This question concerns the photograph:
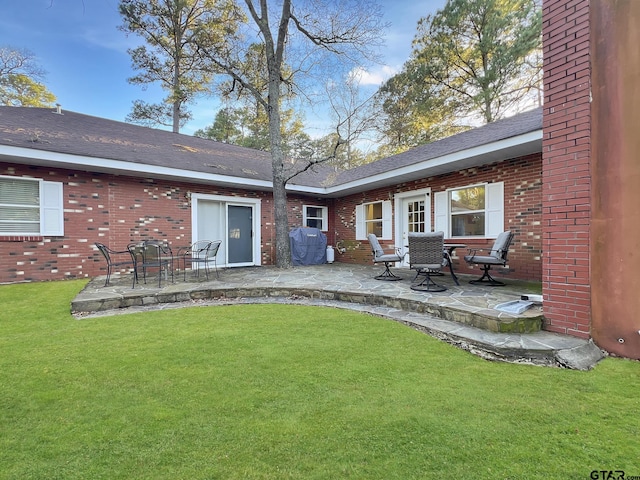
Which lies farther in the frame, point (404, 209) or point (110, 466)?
point (404, 209)

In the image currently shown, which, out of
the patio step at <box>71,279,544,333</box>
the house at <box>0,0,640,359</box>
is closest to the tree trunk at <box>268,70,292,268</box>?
the house at <box>0,0,640,359</box>

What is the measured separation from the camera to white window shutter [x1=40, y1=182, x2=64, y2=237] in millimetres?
6242

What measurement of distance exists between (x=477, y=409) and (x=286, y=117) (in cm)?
1720

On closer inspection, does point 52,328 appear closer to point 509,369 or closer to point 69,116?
point 509,369

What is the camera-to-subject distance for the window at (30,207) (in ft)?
19.7

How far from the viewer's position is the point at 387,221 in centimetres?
907

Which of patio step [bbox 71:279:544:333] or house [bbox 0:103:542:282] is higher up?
house [bbox 0:103:542:282]

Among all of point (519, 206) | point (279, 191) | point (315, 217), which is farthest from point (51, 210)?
point (519, 206)

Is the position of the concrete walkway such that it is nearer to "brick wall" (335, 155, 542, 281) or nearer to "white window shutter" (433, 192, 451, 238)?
"brick wall" (335, 155, 542, 281)

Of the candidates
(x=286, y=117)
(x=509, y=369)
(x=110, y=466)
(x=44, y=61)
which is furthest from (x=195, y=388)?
(x=44, y=61)

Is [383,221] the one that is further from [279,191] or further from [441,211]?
[279,191]

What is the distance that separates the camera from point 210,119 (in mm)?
19094

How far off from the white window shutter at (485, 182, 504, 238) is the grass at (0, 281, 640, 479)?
4.28 metres

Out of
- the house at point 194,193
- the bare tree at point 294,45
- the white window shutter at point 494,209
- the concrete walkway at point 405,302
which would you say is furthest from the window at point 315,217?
the white window shutter at point 494,209
